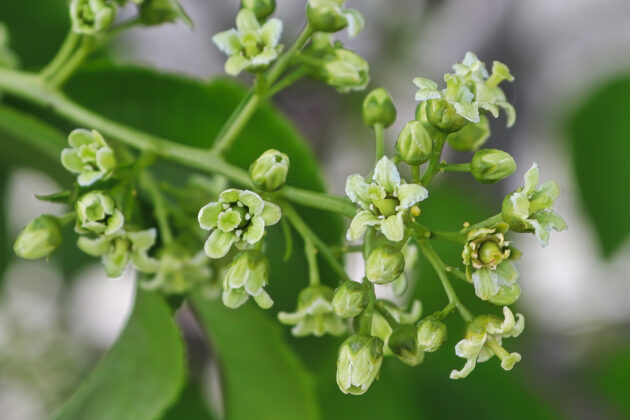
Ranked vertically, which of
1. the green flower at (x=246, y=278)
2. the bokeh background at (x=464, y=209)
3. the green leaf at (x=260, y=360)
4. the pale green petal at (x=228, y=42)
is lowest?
the bokeh background at (x=464, y=209)

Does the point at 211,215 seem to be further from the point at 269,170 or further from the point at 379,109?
the point at 379,109

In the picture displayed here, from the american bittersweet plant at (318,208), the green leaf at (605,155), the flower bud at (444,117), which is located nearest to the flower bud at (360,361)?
the american bittersweet plant at (318,208)

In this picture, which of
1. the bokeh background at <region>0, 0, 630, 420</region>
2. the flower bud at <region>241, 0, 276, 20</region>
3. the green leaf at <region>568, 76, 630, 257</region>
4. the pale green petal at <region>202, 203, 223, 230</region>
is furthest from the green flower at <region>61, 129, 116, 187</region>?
the green leaf at <region>568, 76, 630, 257</region>

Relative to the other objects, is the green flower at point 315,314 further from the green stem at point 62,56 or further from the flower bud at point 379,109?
the green stem at point 62,56

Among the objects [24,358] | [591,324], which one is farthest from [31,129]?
[591,324]

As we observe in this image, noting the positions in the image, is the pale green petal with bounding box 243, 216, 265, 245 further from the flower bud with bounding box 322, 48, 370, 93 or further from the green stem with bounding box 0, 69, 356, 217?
the flower bud with bounding box 322, 48, 370, 93

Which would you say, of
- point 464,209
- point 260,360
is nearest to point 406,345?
point 260,360
